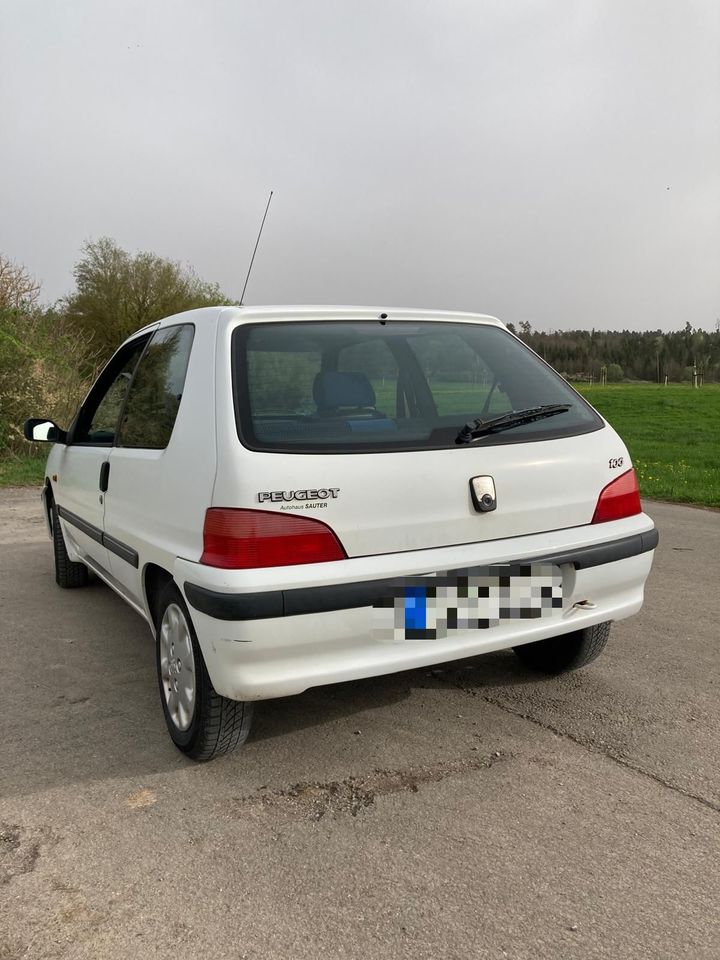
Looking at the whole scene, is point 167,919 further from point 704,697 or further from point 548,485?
point 704,697

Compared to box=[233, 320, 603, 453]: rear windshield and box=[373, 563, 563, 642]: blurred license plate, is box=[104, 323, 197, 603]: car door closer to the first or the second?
box=[233, 320, 603, 453]: rear windshield

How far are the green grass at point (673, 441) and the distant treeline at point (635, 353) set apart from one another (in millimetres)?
43188

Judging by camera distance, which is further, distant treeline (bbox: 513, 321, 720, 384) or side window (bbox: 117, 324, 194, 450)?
distant treeline (bbox: 513, 321, 720, 384)

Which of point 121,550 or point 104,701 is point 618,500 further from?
point 104,701

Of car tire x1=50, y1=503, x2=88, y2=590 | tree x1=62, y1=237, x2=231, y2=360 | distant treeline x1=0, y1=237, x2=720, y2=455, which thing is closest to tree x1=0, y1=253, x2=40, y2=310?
distant treeline x1=0, y1=237, x2=720, y2=455

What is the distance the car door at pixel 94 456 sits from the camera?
3.97 meters

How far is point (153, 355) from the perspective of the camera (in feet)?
11.9

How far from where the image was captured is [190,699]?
293 cm

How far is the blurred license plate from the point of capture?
104 inches

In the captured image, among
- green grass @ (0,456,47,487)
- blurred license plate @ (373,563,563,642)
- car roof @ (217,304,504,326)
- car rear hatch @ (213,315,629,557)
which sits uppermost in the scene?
car roof @ (217,304,504,326)

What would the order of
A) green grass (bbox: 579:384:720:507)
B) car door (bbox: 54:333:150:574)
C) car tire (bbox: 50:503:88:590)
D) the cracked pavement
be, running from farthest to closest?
green grass (bbox: 579:384:720:507)
car tire (bbox: 50:503:88:590)
car door (bbox: 54:333:150:574)
the cracked pavement

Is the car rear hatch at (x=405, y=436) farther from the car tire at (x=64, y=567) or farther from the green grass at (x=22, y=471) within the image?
the green grass at (x=22, y=471)

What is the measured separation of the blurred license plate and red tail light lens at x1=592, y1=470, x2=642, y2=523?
1.14 ft

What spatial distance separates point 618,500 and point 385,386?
1.06 metres
